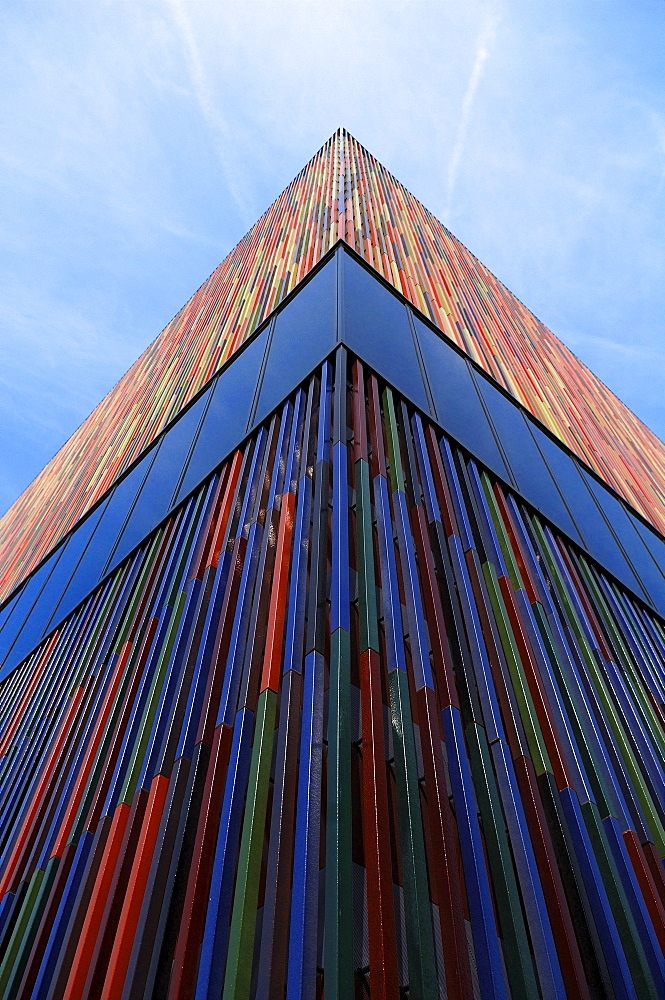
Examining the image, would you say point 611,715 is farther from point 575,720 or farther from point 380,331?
point 380,331

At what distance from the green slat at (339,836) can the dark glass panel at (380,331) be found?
330cm

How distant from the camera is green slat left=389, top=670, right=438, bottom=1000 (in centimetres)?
248

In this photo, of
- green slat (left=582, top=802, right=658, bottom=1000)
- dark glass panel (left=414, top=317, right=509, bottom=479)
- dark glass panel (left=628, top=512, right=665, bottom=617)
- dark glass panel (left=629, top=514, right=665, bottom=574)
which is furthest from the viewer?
dark glass panel (left=629, top=514, right=665, bottom=574)

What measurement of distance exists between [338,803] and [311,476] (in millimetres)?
2437

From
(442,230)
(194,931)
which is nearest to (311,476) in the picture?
(194,931)

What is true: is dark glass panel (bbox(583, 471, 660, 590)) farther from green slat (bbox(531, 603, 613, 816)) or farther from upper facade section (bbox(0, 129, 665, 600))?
green slat (bbox(531, 603, 613, 816))

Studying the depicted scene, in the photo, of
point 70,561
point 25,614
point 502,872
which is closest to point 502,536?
point 502,872

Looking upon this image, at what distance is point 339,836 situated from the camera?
110 inches

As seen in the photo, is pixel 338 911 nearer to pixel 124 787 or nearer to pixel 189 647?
pixel 124 787

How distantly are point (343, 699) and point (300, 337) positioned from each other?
428 cm

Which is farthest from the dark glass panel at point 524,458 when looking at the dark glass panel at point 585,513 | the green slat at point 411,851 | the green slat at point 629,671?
the green slat at point 411,851

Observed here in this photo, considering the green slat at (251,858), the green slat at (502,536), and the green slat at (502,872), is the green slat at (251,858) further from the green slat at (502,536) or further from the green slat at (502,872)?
the green slat at (502,536)

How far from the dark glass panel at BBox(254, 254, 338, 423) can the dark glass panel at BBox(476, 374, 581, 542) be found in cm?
200

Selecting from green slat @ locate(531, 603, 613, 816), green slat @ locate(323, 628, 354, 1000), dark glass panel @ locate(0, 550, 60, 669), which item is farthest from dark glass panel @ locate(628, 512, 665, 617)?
dark glass panel @ locate(0, 550, 60, 669)
